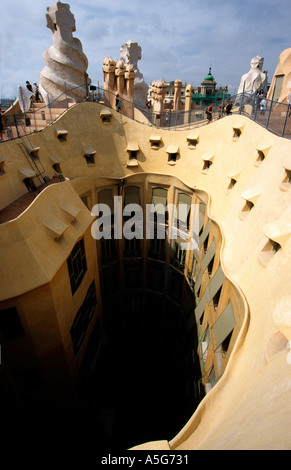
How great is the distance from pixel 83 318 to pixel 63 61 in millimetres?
19568

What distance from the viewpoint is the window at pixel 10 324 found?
10.6 metres

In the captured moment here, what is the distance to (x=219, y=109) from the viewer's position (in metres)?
21.0

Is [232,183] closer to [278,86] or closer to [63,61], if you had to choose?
[63,61]

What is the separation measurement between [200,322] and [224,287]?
20.9 feet

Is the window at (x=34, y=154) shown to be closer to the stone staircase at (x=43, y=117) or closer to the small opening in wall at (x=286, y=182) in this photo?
the stone staircase at (x=43, y=117)

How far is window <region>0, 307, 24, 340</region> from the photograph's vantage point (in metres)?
10.6

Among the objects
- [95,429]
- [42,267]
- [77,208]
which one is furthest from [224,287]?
[95,429]

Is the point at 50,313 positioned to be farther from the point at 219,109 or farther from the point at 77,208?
the point at 219,109

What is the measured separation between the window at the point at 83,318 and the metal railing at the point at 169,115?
10079 mm

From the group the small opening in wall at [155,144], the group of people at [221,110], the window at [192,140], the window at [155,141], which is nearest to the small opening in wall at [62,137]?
the window at [155,141]

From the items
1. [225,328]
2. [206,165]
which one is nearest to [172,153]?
[206,165]

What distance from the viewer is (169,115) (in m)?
22.8

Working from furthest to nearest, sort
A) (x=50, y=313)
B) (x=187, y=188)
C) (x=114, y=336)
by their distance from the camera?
(x=114, y=336), (x=187, y=188), (x=50, y=313)

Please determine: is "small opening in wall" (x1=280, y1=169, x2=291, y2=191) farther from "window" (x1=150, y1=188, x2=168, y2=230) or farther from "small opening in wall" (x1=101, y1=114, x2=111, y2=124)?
"small opening in wall" (x1=101, y1=114, x2=111, y2=124)
